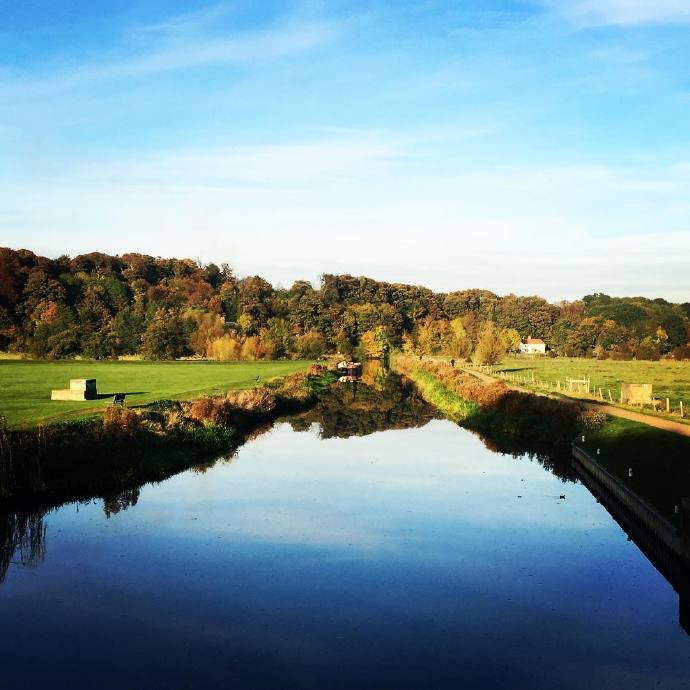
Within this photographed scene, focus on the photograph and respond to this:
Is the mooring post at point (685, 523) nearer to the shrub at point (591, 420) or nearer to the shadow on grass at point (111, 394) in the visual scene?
the shrub at point (591, 420)

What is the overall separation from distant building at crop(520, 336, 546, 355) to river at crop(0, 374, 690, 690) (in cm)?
13824

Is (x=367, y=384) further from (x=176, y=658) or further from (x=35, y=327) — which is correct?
(x=176, y=658)

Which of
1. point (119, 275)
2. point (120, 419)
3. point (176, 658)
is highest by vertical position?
point (119, 275)

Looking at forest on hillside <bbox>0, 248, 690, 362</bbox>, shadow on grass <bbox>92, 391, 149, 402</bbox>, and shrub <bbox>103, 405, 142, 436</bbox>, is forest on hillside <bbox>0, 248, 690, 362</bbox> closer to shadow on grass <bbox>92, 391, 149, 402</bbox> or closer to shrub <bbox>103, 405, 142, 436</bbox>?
shadow on grass <bbox>92, 391, 149, 402</bbox>

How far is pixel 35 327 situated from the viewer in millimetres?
112500

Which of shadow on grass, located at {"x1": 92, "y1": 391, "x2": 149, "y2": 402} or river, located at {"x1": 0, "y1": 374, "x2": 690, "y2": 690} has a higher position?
shadow on grass, located at {"x1": 92, "y1": 391, "x2": 149, "y2": 402}

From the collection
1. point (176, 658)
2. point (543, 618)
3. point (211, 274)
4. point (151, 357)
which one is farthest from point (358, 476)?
point (211, 274)

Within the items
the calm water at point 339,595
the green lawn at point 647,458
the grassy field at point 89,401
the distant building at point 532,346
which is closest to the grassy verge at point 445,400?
the green lawn at point 647,458

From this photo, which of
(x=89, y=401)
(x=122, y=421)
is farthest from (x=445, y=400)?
(x=122, y=421)

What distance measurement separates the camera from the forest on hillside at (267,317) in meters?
113

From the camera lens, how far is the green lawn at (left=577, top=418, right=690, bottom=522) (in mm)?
21531

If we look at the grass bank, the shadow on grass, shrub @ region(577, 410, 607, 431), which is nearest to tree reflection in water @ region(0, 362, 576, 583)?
the grass bank

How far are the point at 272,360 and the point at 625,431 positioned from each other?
8802 cm

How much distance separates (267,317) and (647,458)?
119 metres
